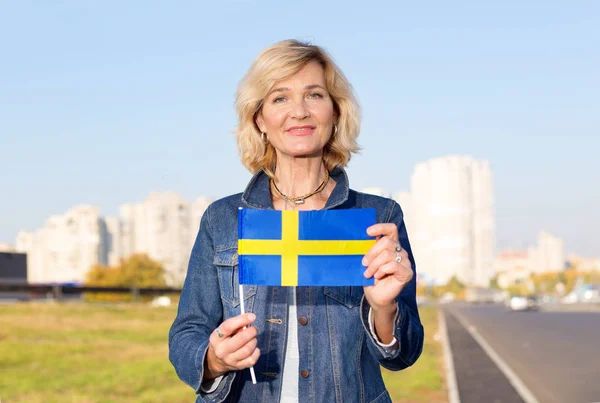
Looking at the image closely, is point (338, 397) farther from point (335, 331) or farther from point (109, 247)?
point (109, 247)

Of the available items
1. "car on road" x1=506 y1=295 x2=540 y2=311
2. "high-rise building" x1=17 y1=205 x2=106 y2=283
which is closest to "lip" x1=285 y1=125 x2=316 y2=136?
"car on road" x1=506 y1=295 x2=540 y2=311

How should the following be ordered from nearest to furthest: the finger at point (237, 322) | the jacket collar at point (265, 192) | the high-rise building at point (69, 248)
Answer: the finger at point (237, 322) → the jacket collar at point (265, 192) → the high-rise building at point (69, 248)

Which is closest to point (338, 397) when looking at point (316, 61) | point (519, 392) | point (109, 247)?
point (316, 61)

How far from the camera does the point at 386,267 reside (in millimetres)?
2459

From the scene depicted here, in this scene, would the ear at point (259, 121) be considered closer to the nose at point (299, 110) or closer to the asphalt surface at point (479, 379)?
the nose at point (299, 110)

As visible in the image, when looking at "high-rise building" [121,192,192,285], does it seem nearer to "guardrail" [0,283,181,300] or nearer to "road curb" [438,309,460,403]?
"guardrail" [0,283,181,300]

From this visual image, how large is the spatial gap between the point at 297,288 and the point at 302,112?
55 cm

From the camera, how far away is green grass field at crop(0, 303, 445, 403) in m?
13.1

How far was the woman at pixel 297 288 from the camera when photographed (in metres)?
2.60

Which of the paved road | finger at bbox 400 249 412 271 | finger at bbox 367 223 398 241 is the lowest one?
the paved road

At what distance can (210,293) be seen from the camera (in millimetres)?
2746

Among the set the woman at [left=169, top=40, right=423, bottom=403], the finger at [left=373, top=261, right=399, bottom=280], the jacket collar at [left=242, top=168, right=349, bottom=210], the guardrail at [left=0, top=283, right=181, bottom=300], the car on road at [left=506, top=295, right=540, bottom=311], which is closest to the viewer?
the finger at [left=373, top=261, right=399, bottom=280]

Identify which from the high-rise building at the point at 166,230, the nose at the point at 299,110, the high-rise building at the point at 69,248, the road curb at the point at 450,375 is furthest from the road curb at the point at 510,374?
the high-rise building at the point at 69,248

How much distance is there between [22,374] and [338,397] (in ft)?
47.1
